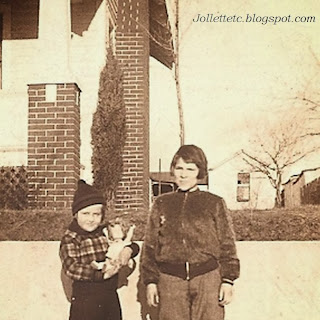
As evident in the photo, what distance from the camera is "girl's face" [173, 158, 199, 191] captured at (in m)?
3.03

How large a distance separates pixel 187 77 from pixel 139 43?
1353mm

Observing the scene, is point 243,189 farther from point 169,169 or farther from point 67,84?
point 67,84

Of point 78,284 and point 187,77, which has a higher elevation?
point 187,77

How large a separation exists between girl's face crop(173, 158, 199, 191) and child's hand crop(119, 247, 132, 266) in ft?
1.51

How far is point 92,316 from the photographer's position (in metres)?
2.99

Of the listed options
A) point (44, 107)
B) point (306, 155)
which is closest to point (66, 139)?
point (44, 107)

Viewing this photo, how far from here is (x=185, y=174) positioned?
304 cm

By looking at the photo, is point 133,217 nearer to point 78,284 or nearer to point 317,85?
point 78,284

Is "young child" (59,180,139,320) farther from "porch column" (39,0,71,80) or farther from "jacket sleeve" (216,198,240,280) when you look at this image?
"porch column" (39,0,71,80)

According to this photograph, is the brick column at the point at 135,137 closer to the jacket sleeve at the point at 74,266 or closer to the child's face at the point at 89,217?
the child's face at the point at 89,217

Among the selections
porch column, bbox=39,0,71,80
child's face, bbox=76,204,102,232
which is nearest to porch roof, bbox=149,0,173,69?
porch column, bbox=39,0,71,80

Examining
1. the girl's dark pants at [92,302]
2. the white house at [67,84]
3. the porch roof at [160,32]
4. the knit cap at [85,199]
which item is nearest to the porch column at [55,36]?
the white house at [67,84]

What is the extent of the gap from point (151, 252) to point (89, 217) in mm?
404

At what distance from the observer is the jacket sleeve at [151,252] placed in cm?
296
